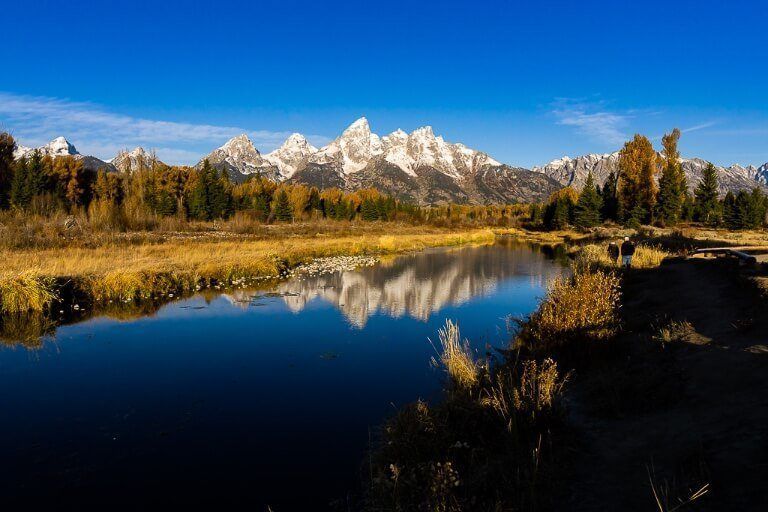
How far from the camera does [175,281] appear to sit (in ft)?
75.7

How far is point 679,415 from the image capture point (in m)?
6.75

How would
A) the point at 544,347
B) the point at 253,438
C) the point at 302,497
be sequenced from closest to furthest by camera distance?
the point at 302,497 < the point at 253,438 < the point at 544,347

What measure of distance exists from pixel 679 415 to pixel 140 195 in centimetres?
7733

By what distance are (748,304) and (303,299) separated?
17.0 m

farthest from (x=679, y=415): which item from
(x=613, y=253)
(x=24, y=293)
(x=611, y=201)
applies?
(x=611, y=201)

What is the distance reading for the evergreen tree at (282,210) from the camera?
88.4 metres

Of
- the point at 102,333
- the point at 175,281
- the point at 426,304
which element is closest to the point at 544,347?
the point at 426,304

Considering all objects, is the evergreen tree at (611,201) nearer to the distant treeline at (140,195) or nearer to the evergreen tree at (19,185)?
the distant treeline at (140,195)

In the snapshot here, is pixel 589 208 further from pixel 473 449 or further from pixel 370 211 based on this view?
pixel 473 449

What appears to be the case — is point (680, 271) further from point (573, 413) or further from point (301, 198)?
point (301, 198)

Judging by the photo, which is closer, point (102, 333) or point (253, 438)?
point (253, 438)

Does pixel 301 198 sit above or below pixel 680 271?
above

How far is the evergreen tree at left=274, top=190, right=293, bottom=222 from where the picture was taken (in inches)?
3482

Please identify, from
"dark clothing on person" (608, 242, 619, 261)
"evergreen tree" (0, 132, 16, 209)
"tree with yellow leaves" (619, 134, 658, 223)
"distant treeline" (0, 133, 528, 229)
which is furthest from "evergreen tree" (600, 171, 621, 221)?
"evergreen tree" (0, 132, 16, 209)
